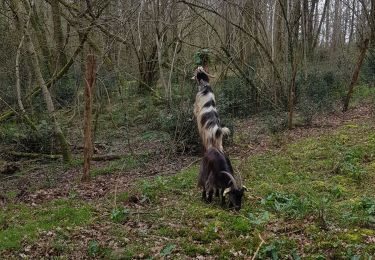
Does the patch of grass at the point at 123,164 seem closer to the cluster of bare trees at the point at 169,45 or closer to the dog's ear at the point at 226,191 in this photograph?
the cluster of bare trees at the point at 169,45

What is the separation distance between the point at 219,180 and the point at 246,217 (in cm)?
103

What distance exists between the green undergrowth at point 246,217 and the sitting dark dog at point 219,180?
8.4 inches

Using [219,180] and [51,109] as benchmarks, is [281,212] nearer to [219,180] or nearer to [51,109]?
[219,180]

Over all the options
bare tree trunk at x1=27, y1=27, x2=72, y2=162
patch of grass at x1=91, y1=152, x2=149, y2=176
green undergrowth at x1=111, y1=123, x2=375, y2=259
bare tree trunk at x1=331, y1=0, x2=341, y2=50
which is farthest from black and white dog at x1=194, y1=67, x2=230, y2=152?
bare tree trunk at x1=331, y1=0, x2=341, y2=50

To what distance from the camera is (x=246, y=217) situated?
7.23 m

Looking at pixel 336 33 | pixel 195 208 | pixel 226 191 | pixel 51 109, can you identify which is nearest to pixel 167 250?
pixel 195 208

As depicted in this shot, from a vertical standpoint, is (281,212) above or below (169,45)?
below

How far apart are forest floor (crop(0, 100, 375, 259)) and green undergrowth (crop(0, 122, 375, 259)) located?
2 centimetres

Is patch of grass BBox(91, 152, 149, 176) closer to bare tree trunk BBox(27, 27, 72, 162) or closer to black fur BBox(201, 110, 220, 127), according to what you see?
bare tree trunk BBox(27, 27, 72, 162)

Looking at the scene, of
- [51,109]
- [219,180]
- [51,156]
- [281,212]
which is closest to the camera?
[281,212]

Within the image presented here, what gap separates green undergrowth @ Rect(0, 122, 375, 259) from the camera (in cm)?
614

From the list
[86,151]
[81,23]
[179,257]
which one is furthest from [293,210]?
[81,23]

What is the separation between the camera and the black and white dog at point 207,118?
9219mm

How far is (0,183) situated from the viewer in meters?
11.0
